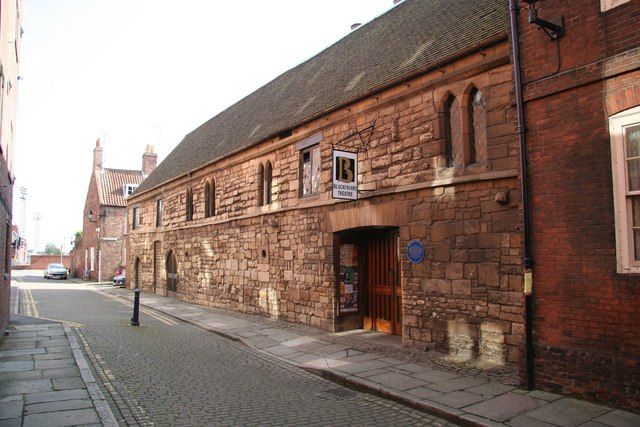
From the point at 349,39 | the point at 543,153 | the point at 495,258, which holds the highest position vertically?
the point at 349,39

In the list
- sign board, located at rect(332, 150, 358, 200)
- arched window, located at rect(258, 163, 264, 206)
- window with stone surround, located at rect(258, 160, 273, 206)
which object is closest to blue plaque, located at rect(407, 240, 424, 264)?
sign board, located at rect(332, 150, 358, 200)

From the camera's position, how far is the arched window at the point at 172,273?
841 inches

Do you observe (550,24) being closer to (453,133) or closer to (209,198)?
(453,133)

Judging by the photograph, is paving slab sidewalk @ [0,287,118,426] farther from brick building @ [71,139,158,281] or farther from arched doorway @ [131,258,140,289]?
brick building @ [71,139,158,281]

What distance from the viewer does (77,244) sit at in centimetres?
4994

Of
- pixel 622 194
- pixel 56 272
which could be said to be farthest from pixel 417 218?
pixel 56 272

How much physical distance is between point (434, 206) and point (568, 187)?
2752mm

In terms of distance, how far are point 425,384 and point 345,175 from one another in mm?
4518

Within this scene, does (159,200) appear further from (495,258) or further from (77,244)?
(77,244)

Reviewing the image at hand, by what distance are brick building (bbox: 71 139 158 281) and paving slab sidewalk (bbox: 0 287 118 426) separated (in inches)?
1116

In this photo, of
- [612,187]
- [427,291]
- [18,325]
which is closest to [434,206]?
[427,291]

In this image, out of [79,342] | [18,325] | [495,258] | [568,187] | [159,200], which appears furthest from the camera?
[159,200]

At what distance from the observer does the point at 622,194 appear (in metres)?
5.63

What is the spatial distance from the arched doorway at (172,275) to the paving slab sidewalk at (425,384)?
10.5m
